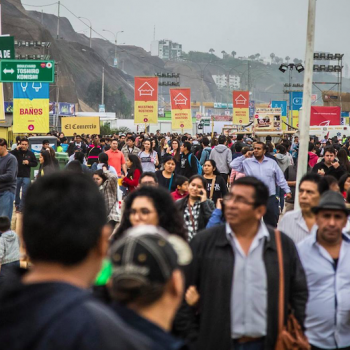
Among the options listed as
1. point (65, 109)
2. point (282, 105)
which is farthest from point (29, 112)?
point (65, 109)

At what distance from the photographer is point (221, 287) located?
425cm

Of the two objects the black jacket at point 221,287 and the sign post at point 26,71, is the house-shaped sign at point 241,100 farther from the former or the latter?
the black jacket at point 221,287

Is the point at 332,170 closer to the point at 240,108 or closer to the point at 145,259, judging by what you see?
the point at 145,259

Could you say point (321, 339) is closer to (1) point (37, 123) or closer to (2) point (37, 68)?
(1) point (37, 123)

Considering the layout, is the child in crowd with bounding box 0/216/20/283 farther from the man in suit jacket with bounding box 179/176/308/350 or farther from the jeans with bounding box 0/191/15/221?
the man in suit jacket with bounding box 179/176/308/350

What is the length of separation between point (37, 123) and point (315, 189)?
13111mm

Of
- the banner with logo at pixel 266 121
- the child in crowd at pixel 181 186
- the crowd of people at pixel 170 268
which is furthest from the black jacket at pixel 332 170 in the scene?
the banner with logo at pixel 266 121

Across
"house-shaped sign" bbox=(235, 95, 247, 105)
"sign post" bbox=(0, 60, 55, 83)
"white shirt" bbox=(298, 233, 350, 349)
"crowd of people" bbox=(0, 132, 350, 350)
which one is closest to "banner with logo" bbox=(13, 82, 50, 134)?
"sign post" bbox=(0, 60, 55, 83)

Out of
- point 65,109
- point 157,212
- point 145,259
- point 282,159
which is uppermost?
Answer: point 145,259

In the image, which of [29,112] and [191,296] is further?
[29,112]

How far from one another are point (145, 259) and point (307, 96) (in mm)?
9577

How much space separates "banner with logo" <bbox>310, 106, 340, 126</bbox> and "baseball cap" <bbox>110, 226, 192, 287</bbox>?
36729 millimetres

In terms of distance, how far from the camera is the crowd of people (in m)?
1.82

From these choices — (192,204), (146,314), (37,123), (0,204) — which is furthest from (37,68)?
(146,314)
